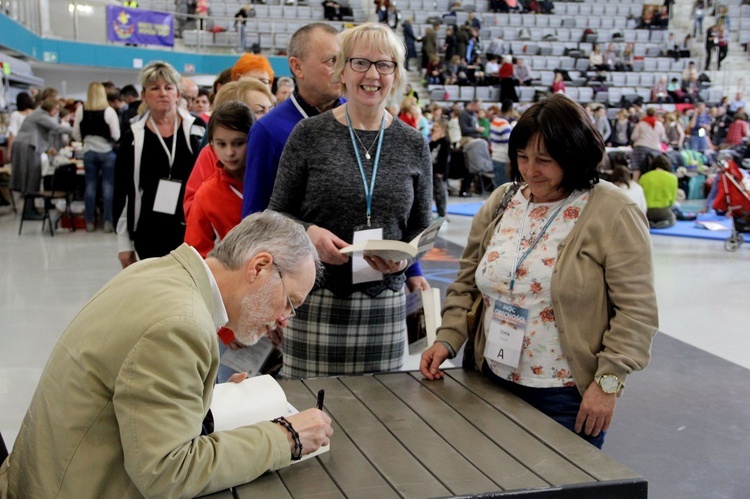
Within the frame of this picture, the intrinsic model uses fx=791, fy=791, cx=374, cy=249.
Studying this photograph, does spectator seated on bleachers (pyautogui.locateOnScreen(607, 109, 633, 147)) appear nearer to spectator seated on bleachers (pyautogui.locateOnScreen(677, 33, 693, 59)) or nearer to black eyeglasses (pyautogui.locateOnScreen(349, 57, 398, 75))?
spectator seated on bleachers (pyautogui.locateOnScreen(677, 33, 693, 59))

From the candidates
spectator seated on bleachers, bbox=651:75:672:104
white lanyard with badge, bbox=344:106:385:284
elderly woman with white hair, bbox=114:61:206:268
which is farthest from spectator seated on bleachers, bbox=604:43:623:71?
white lanyard with badge, bbox=344:106:385:284

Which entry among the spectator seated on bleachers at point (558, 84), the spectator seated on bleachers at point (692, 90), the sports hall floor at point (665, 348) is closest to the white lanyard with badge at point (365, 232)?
the sports hall floor at point (665, 348)

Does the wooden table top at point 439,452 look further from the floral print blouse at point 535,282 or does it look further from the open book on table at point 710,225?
the open book on table at point 710,225

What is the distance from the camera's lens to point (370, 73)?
2250mm

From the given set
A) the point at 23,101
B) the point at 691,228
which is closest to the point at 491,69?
the point at 691,228

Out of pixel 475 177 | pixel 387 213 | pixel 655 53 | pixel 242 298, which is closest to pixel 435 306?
pixel 387 213

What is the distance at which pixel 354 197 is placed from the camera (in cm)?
227

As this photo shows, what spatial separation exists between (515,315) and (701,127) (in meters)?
15.6

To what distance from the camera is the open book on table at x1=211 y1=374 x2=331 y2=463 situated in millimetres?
1637

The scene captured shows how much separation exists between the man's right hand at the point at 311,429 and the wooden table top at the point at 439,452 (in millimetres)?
42

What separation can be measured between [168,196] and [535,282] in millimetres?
2114

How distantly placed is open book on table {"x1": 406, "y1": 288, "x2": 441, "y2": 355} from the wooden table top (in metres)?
0.38

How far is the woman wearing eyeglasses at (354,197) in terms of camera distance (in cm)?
226

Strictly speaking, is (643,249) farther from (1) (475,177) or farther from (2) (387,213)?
(1) (475,177)
